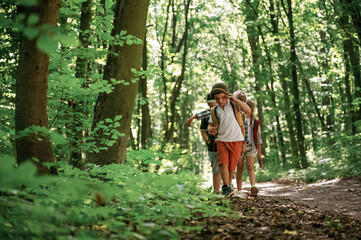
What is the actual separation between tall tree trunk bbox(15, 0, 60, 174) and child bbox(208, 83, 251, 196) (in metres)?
3.83

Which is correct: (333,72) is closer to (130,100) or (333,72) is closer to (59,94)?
(130,100)

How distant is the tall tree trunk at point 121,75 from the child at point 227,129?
1.68 metres

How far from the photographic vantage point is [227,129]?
6.79 m

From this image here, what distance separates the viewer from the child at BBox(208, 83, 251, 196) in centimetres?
677

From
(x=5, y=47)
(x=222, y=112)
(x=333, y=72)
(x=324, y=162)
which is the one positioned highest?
(x=333, y=72)

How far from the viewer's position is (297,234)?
12.0 feet

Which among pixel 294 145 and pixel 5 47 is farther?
pixel 294 145

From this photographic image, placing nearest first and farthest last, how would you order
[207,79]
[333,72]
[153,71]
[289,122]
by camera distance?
[153,71]
[333,72]
[289,122]
[207,79]

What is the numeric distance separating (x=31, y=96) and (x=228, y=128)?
4.05 metres

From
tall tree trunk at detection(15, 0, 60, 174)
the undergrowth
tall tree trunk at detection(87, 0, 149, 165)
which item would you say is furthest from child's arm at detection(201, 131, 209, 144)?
the undergrowth

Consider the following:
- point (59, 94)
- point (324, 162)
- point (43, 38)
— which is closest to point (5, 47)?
point (59, 94)

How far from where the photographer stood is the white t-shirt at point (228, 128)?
22.2 feet

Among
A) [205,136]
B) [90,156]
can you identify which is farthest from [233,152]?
[90,156]

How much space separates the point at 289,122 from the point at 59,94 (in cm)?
1758
